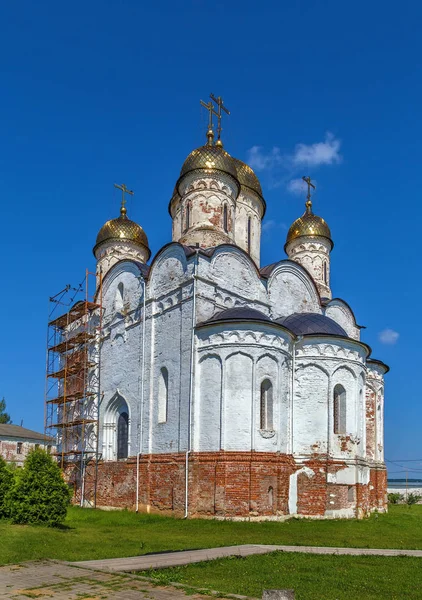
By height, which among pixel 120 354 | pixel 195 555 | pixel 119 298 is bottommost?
pixel 195 555

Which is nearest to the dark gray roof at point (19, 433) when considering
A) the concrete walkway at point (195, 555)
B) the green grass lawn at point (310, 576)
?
the concrete walkway at point (195, 555)

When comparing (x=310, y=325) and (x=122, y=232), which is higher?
(x=122, y=232)

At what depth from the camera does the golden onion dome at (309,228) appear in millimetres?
25406

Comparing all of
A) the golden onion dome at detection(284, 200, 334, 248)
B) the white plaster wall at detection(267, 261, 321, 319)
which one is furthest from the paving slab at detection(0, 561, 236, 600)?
the golden onion dome at detection(284, 200, 334, 248)

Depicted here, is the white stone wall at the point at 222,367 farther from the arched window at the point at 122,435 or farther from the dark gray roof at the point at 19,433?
the dark gray roof at the point at 19,433

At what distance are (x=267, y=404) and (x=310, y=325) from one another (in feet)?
9.64

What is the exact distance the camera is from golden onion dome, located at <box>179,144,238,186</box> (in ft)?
68.4

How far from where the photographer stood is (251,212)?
77.5ft

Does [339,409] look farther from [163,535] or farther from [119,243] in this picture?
[119,243]

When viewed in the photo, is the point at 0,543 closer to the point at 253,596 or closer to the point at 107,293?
the point at 253,596

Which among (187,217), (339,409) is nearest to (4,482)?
(339,409)

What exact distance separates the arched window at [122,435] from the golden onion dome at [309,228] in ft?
36.0

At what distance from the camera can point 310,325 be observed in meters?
17.6

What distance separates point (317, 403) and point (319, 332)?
2.05 meters
